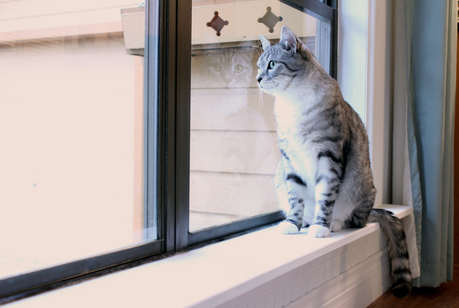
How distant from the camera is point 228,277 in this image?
88 cm

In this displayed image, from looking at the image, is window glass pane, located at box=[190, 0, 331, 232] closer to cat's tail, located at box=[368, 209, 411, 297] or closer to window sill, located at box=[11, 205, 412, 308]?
window sill, located at box=[11, 205, 412, 308]

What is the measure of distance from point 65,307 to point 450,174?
196cm

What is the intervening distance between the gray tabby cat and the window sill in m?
0.10

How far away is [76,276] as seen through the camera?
2.72ft

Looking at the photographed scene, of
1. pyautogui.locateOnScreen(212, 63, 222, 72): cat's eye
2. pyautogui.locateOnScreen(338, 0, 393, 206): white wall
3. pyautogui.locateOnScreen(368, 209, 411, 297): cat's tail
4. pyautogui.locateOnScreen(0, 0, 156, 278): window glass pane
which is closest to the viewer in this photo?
pyautogui.locateOnScreen(0, 0, 156, 278): window glass pane

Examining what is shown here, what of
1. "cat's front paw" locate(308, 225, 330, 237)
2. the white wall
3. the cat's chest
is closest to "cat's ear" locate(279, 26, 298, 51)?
the cat's chest

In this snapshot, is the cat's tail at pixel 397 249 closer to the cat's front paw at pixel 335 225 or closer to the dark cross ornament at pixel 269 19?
the cat's front paw at pixel 335 225

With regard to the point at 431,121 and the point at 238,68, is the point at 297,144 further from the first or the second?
the point at 431,121

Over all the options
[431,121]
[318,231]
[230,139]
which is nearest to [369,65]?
[431,121]

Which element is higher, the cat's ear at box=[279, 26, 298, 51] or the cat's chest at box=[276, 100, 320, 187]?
the cat's ear at box=[279, 26, 298, 51]

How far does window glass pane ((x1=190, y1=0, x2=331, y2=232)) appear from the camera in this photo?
1.26 meters

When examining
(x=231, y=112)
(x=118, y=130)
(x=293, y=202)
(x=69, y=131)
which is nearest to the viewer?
(x=69, y=131)

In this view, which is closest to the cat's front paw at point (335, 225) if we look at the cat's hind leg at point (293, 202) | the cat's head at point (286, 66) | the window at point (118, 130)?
the cat's hind leg at point (293, 202)

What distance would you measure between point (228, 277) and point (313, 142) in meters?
0.56
